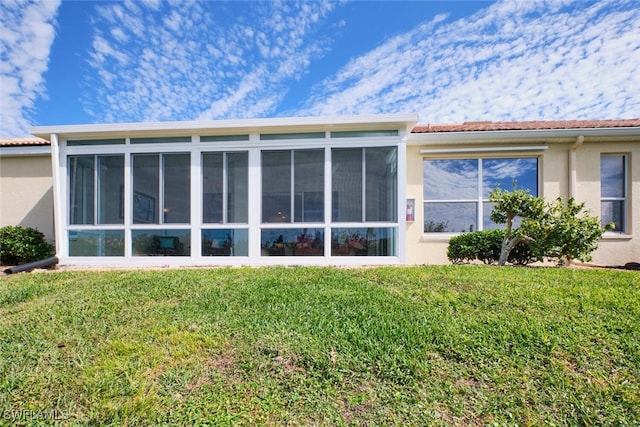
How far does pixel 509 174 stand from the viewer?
912 cm

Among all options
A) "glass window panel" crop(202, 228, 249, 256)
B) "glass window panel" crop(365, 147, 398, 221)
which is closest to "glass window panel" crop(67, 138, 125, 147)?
"glass window panel" crop(202, 228, 249, 256)

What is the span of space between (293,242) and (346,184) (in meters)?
2.12

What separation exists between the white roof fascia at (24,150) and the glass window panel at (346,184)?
31.0 ft

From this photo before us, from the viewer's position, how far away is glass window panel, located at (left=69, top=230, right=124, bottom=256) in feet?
26.6

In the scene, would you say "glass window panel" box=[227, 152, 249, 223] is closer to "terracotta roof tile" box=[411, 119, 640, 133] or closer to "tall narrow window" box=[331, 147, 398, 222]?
"tall narrow window" box=[331, 147, 398, 222]

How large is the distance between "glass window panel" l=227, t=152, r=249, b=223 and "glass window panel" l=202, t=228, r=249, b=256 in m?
0.36

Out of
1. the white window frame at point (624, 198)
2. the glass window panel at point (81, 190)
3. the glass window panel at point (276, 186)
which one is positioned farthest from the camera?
the white window frame at point (624, 198)

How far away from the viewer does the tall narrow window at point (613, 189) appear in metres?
8.75

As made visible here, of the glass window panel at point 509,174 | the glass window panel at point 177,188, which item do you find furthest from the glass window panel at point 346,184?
the glass window panel at point 509,174

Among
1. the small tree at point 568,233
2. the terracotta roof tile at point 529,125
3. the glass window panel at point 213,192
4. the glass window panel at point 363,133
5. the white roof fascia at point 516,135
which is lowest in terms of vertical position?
the small tree at point 568,233

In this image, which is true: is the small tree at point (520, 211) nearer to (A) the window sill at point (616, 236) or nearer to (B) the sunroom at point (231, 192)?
(B) the sunroom at point (231, 192)

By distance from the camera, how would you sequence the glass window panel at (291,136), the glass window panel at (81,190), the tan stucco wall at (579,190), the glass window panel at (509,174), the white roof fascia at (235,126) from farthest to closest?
the glass window panel at (509,174), the tan stucco wall at (579,190), the glass window panel at (81,190), the glass window panel at (291,136), the white roof fascia at (235,126)

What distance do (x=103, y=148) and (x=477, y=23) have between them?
11619 millimetres

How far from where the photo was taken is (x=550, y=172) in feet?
28.9
